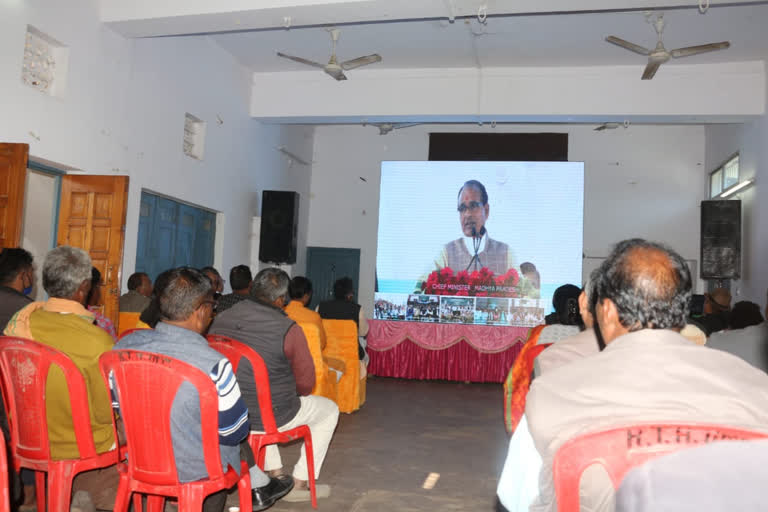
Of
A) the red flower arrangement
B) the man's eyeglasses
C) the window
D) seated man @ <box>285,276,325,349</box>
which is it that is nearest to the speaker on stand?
the window

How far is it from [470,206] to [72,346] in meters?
8.18

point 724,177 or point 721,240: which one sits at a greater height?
point 724,177

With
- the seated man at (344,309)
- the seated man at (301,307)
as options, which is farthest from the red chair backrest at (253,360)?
the seated man at (344,309)

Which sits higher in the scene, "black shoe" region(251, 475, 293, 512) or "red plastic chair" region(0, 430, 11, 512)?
"red plastic chair" region(0, 430, 11, 512)

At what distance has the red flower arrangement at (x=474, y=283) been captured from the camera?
31.9ft

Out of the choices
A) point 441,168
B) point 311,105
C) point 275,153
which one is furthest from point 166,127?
point 441,168

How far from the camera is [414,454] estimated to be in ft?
13.1

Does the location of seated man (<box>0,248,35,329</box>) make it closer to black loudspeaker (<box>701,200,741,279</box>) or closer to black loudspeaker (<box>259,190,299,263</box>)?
black loudspeaker (<box>259,190,299,263</box>)

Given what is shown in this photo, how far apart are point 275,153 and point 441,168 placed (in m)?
2.70

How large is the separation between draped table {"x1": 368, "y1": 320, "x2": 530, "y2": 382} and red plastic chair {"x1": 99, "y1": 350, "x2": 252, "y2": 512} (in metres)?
5.35

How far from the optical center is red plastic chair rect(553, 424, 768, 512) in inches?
38.1

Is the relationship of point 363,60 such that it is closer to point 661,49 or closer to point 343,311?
point 343,311

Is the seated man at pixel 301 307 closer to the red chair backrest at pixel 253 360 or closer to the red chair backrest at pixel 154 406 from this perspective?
the red chair backrest at pixel 253 360

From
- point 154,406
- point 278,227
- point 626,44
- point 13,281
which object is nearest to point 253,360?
point 154,406
